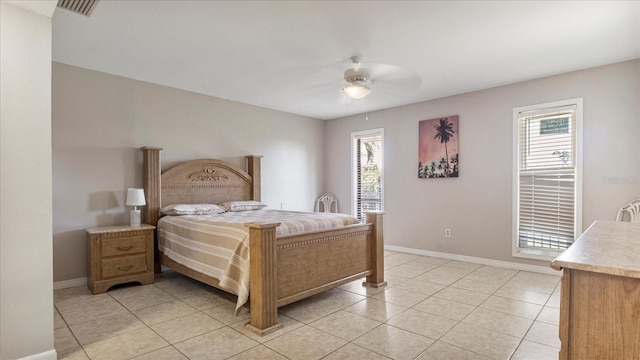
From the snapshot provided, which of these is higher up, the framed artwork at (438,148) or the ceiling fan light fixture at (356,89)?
the ceiling fan light fixture at (356,89)

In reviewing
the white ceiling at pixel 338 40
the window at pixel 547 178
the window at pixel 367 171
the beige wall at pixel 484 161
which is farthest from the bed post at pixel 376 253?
the window at pixel 367 171

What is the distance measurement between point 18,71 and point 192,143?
2.67 meters

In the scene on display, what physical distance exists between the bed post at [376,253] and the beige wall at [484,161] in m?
1.79

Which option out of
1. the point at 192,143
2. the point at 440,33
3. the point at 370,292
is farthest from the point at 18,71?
the point at 370,292

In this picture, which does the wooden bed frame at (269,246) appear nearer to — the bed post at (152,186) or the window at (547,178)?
the bed post at (152,186)

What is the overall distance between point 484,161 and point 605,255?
→ 3824mm

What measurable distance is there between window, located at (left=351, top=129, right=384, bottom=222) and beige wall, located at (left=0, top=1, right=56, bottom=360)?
182 inches

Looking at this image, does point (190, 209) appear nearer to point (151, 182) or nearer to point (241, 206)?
point (151, 182)

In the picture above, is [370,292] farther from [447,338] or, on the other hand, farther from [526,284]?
[526,284]

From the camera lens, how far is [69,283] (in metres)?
3.69

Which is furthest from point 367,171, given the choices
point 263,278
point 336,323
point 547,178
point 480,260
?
point 263,278

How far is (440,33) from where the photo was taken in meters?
2.93

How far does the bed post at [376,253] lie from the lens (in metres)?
3.71

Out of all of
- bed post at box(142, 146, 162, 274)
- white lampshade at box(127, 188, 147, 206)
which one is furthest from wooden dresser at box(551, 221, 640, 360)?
bed post at box(142, 146, 162, 274)
